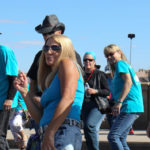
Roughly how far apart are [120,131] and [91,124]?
3.48ft

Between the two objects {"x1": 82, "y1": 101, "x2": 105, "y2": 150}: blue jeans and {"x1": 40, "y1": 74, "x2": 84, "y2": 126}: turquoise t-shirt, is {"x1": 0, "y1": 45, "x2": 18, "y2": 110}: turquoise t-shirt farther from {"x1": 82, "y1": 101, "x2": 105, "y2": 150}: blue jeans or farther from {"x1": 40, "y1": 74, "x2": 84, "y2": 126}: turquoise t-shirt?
{"x1": 40, "y1": 74, "x2": 84, "y2": 126}: turquoise t-shirt

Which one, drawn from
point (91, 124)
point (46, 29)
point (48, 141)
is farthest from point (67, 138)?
point (91, 124)

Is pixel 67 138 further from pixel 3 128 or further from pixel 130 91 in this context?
pixel 130 91

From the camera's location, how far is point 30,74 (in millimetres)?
4922

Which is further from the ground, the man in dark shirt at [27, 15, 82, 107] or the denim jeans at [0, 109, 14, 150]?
the man in dark shirt at [27, 15, 82, 107]

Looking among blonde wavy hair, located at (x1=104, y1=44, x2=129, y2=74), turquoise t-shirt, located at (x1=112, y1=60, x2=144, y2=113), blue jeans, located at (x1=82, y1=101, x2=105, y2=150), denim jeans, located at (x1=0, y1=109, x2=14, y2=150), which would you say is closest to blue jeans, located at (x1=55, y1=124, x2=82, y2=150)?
denim jeans, located at (x1=0, y1=109, x2=14, y2=150)

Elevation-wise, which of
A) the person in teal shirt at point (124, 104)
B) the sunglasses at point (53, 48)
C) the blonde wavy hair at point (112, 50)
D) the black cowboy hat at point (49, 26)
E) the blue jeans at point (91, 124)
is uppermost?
the black cowboy hat at point (49, 26)

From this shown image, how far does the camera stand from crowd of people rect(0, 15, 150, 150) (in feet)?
11.0

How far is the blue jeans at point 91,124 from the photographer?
6491 mm

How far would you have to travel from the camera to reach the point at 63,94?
3328 mm

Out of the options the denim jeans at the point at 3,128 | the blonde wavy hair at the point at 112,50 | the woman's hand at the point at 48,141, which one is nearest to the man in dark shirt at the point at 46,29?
the denim jeans at the point at 3,128

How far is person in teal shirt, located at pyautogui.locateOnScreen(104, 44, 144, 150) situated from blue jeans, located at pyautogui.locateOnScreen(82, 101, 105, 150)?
805 millimetres

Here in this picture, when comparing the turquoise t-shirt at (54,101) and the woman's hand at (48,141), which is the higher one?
the turquoise t-shirt at (54,101)

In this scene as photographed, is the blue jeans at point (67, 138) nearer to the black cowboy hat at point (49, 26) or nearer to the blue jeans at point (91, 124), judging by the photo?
the black cowboy hat at point (49, 26)
